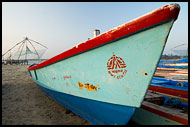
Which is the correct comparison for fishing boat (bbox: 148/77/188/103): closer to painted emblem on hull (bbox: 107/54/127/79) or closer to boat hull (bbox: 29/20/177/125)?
boat hull (bbox: 29/20/177/125)

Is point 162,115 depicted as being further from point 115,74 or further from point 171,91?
point 171,91

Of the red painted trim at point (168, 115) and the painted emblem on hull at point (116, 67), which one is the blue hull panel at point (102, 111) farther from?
the red painted trim at point (168, 115)

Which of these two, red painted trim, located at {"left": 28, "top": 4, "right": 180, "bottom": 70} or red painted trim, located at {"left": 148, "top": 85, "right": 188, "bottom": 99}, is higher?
red painted trim, located at {"left": 28, "top": 4, "right": 180, "bottom": 70}

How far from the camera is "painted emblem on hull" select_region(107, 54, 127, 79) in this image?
1.80m

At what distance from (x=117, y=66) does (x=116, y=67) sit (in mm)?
25

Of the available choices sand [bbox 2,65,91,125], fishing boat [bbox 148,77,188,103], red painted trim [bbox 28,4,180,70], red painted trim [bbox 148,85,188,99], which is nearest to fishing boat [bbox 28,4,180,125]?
red painted trim [bbox 28,4,180,70]

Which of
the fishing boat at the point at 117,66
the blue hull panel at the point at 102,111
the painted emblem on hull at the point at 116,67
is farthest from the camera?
the blue hull panel at the point at 102,111

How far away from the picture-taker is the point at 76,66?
2445mm

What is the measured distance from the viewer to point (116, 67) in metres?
1.86

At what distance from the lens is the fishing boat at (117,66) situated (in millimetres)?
1513

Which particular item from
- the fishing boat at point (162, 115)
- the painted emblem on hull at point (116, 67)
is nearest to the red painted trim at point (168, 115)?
the fishing boat at point (162, 115)

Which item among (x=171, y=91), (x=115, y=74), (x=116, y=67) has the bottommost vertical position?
(x=171, y=91)

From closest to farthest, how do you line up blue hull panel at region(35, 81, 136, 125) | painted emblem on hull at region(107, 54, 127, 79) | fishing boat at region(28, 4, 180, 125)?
fishing boat at region(28, 4, 180, 125), painted emblem on hull at region(107, 54, 127, 79), blue hull panel at region(35, 81, 136, 125)

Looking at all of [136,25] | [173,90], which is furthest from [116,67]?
[173,90]
